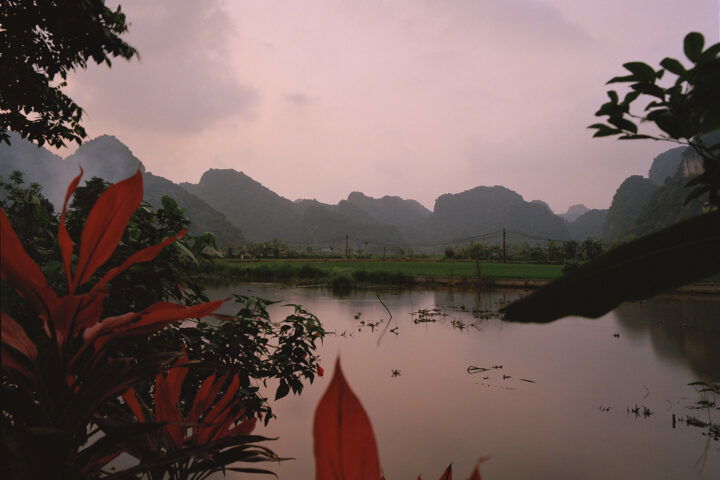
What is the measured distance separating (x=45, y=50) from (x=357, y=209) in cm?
8011

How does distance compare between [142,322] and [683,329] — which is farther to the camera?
[683,329]

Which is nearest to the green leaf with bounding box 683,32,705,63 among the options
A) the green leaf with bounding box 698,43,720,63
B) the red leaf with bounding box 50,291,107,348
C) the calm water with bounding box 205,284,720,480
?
the green leaf with bounding box 698,43,720,63

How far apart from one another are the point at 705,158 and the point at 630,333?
21.4 ft

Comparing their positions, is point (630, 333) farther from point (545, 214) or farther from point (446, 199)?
point (446, 199)

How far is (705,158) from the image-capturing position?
263 mm

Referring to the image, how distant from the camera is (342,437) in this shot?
13 centimetres

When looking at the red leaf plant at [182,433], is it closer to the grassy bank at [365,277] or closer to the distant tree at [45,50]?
the distant tree at [45,50]

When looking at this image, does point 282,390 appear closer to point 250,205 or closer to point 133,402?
point 133,402

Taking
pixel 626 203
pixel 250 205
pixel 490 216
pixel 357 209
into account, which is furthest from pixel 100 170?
pixel 626 203

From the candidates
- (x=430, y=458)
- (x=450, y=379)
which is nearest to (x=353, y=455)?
(x=430, y=458)

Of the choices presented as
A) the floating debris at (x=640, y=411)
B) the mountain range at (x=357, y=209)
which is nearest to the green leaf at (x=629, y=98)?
the floating debris at (x=640, y=411)

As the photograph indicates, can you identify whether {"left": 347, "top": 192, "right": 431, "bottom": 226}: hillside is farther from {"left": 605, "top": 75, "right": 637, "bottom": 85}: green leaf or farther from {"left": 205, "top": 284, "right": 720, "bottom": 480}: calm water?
{"left": 605, "top": 75, "right": 637, "bottom": 85}: green leaf

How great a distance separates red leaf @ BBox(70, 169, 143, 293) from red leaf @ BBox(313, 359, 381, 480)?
0.22 metres

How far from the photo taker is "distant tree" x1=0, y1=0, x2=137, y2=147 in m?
2.22
